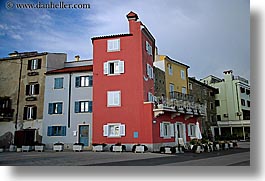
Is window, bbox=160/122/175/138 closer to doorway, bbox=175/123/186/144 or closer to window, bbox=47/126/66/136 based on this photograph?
doorway, bbox=175/123/186/144

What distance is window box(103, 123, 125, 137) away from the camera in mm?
8367

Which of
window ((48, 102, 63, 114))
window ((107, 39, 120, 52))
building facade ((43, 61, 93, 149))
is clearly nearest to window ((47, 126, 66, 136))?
building facade ((43, 61, 93, 149))

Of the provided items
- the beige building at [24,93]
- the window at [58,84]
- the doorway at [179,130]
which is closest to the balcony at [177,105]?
the doorway at [179,130]

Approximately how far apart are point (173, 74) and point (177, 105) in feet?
4.79

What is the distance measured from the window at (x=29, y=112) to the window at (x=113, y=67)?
2.99 metres

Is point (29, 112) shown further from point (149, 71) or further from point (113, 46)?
point (149, 71)

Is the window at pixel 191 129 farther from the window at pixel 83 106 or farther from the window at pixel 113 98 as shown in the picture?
the window at pixel 83 106

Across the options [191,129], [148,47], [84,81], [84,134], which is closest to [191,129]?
[191,129]

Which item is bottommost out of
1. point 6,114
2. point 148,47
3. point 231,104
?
point 6,114

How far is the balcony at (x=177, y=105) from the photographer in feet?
27.6

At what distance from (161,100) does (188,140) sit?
1.48 m

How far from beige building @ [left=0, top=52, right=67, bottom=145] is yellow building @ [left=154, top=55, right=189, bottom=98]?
9.00 feet

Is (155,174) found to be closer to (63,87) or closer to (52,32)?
(52,32)

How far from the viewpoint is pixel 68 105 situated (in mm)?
10625
